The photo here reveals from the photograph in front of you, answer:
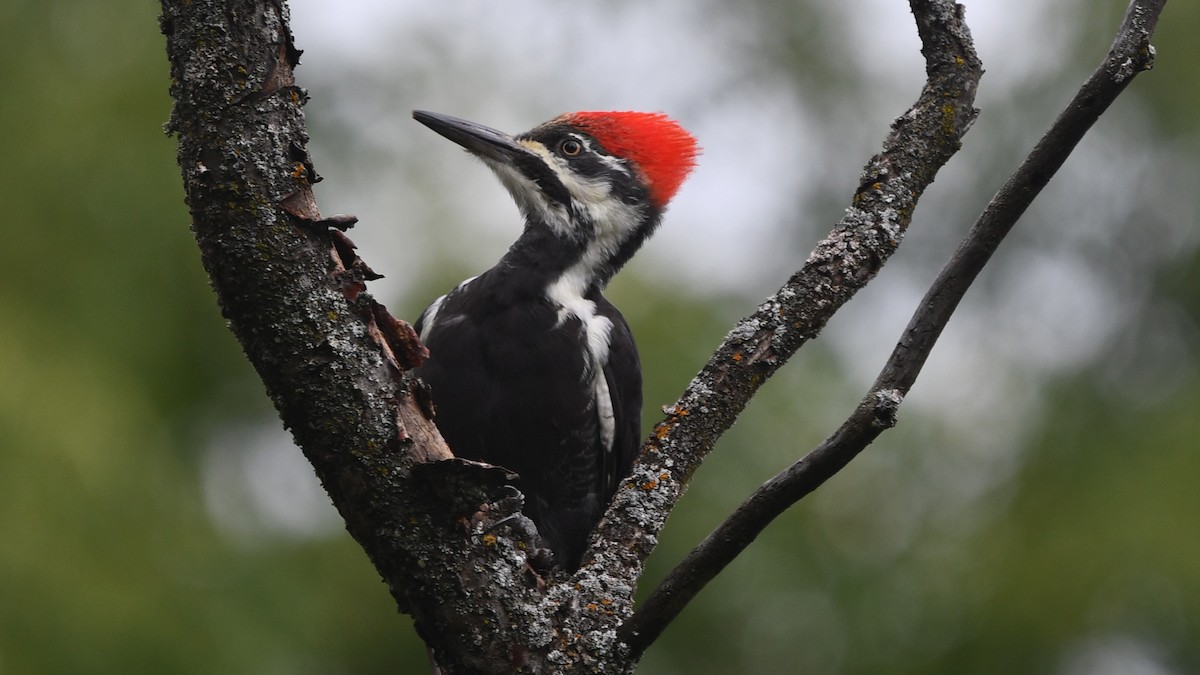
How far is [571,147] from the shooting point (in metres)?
4.35

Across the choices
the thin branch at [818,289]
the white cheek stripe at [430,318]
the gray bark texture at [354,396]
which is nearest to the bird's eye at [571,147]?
the white cheek stripe at [430,318]

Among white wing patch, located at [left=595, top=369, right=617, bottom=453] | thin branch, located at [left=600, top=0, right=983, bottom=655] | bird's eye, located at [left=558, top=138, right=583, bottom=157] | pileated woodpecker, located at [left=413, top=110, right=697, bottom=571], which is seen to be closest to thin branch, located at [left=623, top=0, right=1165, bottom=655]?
thin branch, located at [left=600, top=0, right=983, bottom=655]

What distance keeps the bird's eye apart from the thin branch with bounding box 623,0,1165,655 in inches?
82.0

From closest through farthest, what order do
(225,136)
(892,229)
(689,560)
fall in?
(225,136) < (689,560) < (892,229)

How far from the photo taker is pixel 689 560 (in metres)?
2.44

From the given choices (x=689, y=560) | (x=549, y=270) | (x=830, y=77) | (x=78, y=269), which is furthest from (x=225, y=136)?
(x=830, y=77)

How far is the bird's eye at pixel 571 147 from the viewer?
4344 mm

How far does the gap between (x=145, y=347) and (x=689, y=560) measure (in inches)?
171

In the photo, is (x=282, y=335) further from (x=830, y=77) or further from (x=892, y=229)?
(x=830, y=77)

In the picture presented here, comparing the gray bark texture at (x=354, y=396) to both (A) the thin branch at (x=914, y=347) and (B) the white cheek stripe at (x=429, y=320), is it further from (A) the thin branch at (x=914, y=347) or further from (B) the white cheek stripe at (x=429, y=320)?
(B) the white cheek stripe at (x=429, y=320)

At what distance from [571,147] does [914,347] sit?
2.17 m

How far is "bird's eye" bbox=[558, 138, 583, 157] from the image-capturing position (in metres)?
4.34

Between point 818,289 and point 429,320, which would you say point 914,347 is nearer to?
point 818,289

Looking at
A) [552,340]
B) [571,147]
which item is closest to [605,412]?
[552,340]
